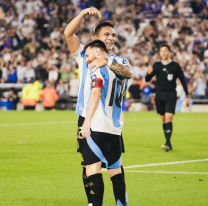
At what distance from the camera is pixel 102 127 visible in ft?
15.3

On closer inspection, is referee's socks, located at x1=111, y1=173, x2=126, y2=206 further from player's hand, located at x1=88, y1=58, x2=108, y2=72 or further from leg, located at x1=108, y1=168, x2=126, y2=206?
player's hand, located at x1=88, y1=58, x2=108, y2=72

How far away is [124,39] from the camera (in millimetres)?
28562

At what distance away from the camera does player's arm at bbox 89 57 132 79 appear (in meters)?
4.57

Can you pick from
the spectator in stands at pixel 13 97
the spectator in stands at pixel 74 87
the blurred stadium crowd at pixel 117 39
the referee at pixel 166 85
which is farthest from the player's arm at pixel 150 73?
the spectator in stands at pixel 13 97

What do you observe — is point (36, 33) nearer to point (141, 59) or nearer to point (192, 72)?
point (141, 59)

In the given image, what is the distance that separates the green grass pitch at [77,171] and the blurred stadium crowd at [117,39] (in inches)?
460

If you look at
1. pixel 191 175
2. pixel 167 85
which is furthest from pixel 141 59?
pixel 191 175

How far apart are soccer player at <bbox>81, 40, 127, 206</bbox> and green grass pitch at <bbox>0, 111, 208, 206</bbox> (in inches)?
45.4

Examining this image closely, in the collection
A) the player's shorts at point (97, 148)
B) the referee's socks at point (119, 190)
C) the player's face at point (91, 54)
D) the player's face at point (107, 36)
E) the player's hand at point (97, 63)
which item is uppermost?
the player's face at point (107, 36)

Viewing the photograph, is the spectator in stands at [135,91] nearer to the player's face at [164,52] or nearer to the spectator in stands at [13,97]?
the spectator in stands at [13,97]

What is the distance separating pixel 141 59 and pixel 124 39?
2776 mm

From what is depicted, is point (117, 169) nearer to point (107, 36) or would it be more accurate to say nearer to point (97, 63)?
point (97, 63)

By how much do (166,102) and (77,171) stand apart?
3.79m

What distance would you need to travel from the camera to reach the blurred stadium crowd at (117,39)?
25828 mm
